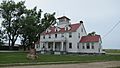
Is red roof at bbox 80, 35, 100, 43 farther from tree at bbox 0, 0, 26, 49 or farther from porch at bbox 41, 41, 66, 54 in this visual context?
tree at bbox 0, 0, 26, 49

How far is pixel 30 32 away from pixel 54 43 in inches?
370

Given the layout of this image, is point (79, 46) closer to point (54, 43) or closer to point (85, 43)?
point (85, 43)

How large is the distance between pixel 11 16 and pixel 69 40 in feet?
66.6

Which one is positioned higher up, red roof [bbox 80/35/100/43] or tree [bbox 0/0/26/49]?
tree [bbox 0/0/26/49]

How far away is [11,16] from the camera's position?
64938 mm

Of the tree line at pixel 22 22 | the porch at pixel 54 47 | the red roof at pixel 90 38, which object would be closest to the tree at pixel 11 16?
the tree line at pixel 22 22

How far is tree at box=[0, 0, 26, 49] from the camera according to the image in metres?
64.2

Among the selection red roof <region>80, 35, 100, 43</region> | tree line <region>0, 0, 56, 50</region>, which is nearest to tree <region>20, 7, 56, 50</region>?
tree line <region>0, 0, 56, 50</region>

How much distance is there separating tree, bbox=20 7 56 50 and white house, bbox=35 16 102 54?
16.7ft

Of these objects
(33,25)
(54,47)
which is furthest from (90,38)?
(33,25)

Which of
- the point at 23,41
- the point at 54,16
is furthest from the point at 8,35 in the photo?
the point at 54,16

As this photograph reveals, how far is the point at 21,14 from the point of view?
66875 millimetres

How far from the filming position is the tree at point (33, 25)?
207 ft

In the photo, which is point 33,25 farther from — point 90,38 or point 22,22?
point 90,38
